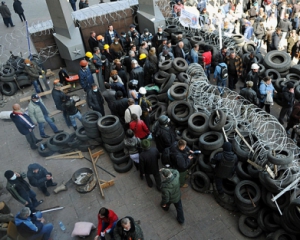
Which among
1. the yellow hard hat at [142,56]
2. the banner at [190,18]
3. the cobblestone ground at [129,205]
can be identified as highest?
the banner at [190,18]

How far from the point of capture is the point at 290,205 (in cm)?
564

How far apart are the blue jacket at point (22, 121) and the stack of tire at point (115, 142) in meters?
2.44

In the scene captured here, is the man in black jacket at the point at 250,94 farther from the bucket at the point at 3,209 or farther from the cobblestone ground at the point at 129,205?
the bucket at the point at 3,209

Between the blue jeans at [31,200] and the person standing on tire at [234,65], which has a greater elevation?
the person standing on tire at [234,65]

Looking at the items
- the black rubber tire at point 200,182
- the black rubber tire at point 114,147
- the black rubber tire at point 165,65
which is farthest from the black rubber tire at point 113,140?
Answer: the black rubber tire at point 165,65

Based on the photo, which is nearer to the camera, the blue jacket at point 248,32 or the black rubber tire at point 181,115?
the black rubber tire at point 181,115

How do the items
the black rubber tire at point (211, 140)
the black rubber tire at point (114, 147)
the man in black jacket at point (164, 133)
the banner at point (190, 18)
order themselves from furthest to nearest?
the banner at point (190, 18)
the black rubber tire at point (114, 147)
the man in black jacket at point (164, 133)
the black rubber tire at point (211, 140)

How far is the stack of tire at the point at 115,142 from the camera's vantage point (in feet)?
27.6

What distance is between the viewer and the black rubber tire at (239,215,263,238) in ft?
20.7

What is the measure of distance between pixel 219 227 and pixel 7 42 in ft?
57.5

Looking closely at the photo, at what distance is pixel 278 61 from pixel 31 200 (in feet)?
34.5

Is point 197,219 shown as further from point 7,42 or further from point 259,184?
point 7,42

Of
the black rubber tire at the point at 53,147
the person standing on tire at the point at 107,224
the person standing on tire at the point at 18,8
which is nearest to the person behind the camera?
the person standing on tire at the point at 107,224

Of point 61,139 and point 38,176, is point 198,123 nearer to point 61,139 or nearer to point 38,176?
point 61,139
